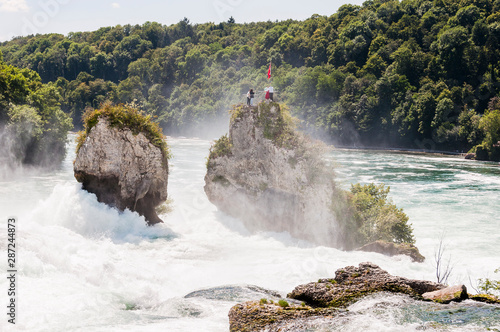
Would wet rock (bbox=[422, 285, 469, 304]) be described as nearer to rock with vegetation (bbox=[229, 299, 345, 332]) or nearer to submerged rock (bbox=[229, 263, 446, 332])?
submerged rock (bbox=[229, 263, 446, 332])

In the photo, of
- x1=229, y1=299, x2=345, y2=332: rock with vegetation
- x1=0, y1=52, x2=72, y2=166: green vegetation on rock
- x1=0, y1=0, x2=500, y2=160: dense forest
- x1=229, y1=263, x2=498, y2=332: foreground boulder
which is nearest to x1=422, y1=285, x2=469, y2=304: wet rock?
x1=229, y1=263, x2=498, y2=332: foreground boulder

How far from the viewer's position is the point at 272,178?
24.9m

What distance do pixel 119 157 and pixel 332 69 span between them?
110 metres

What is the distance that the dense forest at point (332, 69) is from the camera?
9578 cm

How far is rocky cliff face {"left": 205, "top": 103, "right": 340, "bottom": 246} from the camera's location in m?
24.0

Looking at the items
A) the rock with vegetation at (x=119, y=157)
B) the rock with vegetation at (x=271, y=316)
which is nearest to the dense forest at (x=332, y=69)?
the rock with vegetation at (x=119, y=157)

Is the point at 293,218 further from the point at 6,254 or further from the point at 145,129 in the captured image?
the point at 6,254

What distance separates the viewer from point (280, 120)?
82.8 ft

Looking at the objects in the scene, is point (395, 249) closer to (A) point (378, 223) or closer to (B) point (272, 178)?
(A) point (378, 223)

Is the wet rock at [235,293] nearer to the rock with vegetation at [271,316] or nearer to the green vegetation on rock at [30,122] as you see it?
the rock with vegetation at [271,316]

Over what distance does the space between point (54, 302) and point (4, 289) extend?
4.93ft

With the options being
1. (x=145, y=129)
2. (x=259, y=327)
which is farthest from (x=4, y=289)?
(x=145, y=129)

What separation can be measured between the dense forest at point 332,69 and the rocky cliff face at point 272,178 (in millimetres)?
48390

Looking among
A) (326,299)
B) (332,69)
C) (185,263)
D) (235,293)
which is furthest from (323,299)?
(332,69)
